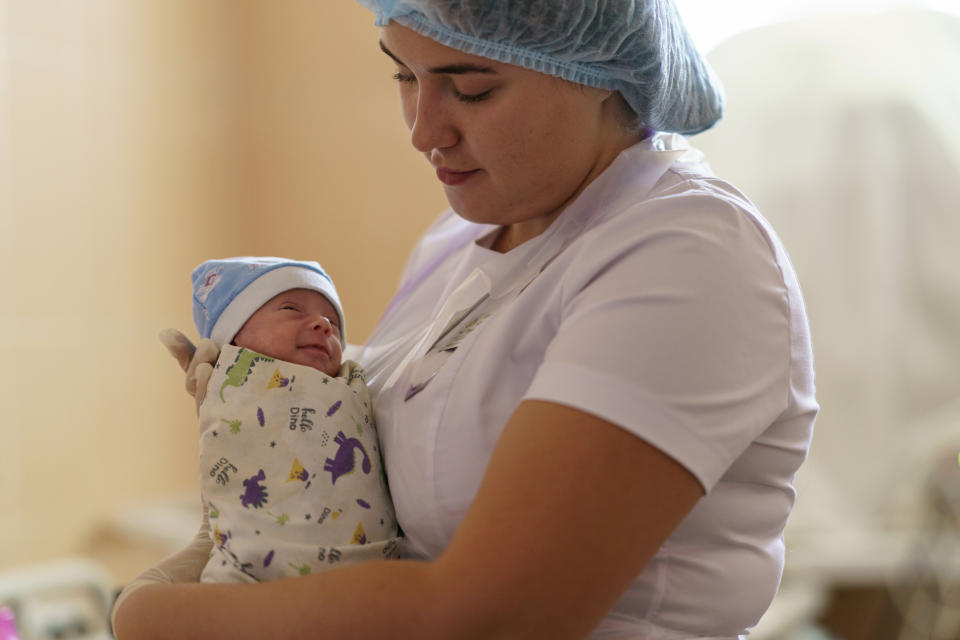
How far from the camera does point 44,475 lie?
2.32 metres

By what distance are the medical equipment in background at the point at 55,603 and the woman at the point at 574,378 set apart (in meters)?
0.90

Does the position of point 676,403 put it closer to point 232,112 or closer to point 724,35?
point 724,35

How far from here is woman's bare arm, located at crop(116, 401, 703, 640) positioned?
2.36 feet

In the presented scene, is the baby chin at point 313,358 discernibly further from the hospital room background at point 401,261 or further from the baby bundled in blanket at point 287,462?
the hospital room background at point 401,261

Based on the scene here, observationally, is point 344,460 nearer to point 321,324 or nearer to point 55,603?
point 321,324

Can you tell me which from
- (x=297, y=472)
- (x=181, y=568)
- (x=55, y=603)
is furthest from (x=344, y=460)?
(x=55, y=603)

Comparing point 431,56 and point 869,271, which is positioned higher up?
point 431,56

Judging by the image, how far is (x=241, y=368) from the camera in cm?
106

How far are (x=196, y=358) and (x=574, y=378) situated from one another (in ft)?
1.83

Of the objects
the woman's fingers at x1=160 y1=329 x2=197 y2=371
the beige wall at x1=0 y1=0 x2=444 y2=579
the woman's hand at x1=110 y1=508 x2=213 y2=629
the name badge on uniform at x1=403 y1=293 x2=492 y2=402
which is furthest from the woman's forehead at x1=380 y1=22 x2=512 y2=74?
the beige wall at x1=0 y1=0 x2=444 y2=579

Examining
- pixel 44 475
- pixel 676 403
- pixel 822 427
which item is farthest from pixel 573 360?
pixel 44 475

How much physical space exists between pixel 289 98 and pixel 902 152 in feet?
5.71

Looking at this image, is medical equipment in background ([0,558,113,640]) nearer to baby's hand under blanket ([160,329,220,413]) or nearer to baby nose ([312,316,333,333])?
baby's hand under blanket ([160,329,220,413])

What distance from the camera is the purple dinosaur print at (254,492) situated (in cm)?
98
